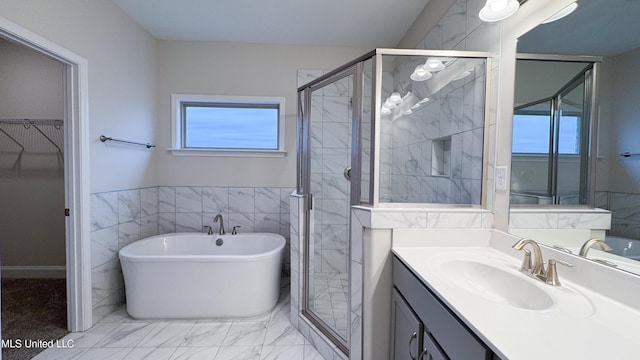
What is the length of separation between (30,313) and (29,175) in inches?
56.4

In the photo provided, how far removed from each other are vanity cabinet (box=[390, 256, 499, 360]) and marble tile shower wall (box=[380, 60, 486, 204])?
1.64 feet

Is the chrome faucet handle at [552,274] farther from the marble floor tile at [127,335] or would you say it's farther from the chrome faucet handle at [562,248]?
the marble floor tile at [127,335]

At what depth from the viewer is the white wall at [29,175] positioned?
2.52m

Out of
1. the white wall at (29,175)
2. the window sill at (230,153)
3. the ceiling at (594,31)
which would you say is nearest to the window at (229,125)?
the window sill at (230,153)

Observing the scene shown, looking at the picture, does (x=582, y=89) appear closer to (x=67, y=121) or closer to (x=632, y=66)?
(x=632, y=66)

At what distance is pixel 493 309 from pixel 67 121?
8.97 ft

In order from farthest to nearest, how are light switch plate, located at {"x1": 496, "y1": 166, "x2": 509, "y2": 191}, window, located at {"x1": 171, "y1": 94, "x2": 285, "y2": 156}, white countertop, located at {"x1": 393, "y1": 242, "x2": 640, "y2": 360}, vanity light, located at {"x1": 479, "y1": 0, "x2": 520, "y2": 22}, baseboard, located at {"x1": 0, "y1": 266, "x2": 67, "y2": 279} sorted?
1. window, located at {"x1": 171, "y1": 94, "x2": 285, "y2": 156}
2. baseboard, located at {"x1": 0, "y1": 266, "x2": 67, "y2": 279}
3. light switch plate, located at {"x1": 496, "y1": 166, "x2": 509, "y2": 191}
4. vanity light, located at {"x1": 479, "y1": 0, "x2": 520, "y2": 22}
5. white countertop, located at {"x1": 393, "y1": 242, "x2": 640, "y2": 360}

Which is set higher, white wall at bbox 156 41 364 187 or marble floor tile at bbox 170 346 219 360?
white wall at bbox 156 41 364 187

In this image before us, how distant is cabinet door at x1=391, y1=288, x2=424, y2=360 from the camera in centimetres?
103

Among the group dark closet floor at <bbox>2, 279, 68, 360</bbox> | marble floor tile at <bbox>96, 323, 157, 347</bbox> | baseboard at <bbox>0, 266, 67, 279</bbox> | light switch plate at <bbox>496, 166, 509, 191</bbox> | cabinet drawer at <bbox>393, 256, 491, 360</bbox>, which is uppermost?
light switch plate at <bbox>496, 166, 509, 191</bbox>

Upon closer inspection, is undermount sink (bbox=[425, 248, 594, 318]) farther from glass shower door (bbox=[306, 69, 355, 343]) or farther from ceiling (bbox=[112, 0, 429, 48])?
ceiling (bbox=[112, 0, 429, 48])

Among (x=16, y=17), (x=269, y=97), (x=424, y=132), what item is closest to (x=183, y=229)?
(x=269, y=97)

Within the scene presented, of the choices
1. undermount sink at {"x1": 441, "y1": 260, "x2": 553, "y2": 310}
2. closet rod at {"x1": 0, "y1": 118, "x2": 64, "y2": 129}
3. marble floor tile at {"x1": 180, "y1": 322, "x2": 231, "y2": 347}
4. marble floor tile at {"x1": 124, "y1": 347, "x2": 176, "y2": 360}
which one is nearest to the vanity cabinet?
undermount sink at {"x1": 441, "y1": 260, "x2": 553, "y2": 310}

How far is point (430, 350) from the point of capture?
0.91m
